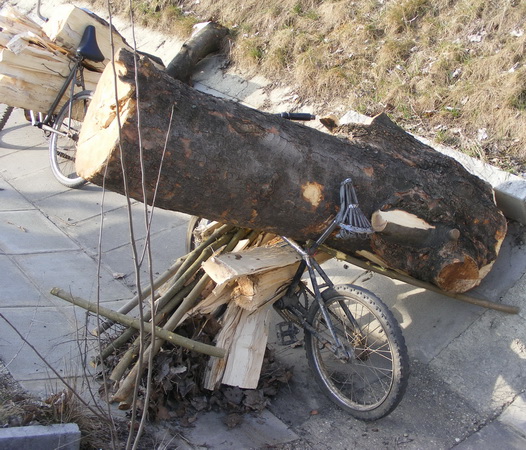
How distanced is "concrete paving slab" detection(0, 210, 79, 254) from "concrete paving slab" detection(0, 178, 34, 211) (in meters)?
0.14

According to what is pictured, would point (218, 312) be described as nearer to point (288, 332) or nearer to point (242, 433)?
point (288, 332)

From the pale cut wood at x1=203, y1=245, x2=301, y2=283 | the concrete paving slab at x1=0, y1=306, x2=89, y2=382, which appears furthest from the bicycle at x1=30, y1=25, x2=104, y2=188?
the pale cut wood at x1=203, y1=245, x2=301, y2=283

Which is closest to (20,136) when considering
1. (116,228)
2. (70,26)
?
(70,26)

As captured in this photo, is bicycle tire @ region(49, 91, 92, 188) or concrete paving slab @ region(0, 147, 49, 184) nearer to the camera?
bicycle tire @ region(49, 91, 92, 188)

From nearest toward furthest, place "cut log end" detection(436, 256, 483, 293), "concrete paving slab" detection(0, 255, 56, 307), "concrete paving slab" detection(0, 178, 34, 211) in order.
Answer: "cut log end" detection(436, 256, 483, 293), "concrete paving slab" detection(0, 255, 56, 307), "concrete paving slab" detection(0, 178, 34, 211)

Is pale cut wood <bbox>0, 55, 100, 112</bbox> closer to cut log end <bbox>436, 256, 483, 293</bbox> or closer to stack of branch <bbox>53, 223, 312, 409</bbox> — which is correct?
stack of branch <bbox>53, 223, 312, 409</bbox>

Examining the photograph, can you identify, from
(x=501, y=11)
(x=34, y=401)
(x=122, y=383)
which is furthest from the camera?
(x=501, y=11)

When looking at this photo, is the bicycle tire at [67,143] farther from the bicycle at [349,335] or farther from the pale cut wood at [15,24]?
the bicycle at [349,335]

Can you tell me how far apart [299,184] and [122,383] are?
5.19 feet

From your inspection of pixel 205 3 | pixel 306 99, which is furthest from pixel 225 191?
pixel 205 3

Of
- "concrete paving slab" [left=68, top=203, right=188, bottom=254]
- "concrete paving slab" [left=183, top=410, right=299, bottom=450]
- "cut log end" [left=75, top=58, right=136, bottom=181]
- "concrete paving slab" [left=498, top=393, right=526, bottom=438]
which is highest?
"cut log end" [left=75, top=58, right=136, bottom=181]

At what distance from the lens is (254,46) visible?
301 inches

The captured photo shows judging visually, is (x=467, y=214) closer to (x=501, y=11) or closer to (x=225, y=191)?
(x=225, y=191)

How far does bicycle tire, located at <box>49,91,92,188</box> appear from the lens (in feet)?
22.6
